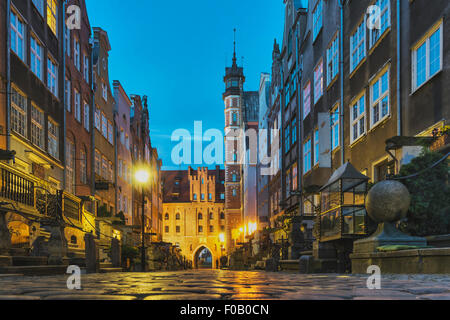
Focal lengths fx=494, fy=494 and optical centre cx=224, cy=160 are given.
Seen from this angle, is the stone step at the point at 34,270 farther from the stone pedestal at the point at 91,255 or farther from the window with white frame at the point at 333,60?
the window with white frame at the point at 333,60

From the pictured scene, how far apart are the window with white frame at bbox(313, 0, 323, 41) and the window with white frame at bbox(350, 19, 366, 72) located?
5629 mm

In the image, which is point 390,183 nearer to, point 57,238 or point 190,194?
point 57,238

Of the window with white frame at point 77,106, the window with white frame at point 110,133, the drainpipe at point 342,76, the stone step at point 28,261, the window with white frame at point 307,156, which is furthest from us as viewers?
the window with white frame at point 110,133

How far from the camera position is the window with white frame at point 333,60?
74.8 ft

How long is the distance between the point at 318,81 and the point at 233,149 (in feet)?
214

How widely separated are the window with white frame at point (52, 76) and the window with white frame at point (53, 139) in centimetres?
165

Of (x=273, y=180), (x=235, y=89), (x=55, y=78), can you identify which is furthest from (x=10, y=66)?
(x=235, y=89)

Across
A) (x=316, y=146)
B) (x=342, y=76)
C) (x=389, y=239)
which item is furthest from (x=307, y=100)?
(x=389, y=239)

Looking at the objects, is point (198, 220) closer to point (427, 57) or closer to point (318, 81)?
point (318, 81)

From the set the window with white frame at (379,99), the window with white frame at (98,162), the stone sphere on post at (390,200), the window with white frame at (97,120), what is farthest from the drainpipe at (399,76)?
the window with white frame at (97,120)

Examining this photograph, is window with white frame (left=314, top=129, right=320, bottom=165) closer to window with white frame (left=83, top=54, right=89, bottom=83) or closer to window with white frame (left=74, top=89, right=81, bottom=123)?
window with white frame (left=74, top=89, right=81, bottom=123)

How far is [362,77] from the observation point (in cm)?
1917

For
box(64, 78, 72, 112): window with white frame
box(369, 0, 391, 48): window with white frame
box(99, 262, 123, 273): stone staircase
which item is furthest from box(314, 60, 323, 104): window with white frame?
box(64, 78, 72, 112): window with white frame

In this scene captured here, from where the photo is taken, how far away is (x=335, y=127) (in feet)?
76.1
